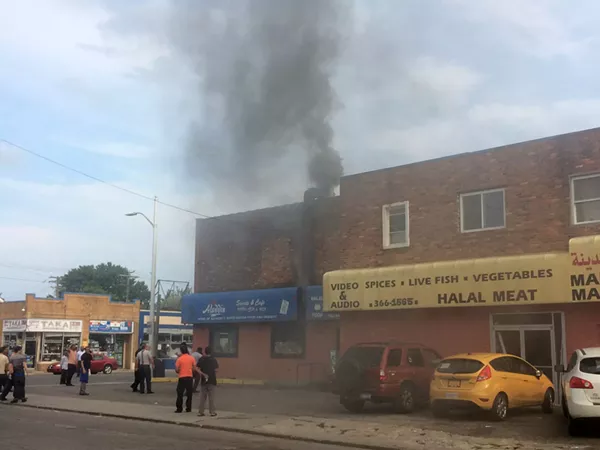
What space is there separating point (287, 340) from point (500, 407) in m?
12.8

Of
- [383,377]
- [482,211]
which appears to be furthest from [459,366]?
[482,211]

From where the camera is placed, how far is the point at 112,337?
4738cm

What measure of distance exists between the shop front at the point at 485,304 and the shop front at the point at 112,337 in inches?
1181

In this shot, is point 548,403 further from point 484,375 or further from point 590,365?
point 590,365

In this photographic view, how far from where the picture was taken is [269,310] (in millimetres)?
25328

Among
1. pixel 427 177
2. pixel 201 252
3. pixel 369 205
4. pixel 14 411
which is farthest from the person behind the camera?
pixel 201 252

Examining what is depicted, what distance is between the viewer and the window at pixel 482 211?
17.8 meters

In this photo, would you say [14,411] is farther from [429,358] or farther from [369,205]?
[369,205]

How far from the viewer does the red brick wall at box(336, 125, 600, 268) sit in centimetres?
1655

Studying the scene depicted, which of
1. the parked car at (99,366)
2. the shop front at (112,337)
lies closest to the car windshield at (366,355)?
the parked car at (99,366)

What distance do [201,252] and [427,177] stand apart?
43.1 ft

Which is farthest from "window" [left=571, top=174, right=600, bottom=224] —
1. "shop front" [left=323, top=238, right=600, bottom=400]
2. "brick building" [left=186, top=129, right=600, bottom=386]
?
"shop front" [left=323, top=238, right=600, bottom=400]

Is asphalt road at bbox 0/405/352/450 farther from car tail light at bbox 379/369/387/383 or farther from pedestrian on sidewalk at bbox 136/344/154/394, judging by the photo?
pedestrian on sidewalk at bbox 136/344/154/394

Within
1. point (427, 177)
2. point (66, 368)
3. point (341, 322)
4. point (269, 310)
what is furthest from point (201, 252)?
point (427, 177)
